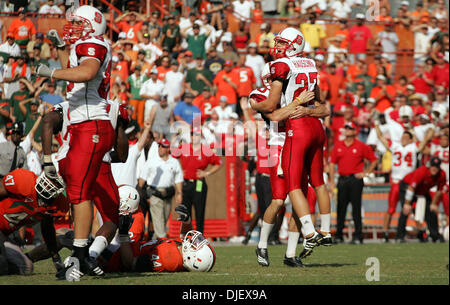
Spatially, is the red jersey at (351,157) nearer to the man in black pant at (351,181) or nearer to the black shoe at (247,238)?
Answer: the man in black pant at (351,181)

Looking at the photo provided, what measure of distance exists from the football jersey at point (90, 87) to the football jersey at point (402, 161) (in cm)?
1099

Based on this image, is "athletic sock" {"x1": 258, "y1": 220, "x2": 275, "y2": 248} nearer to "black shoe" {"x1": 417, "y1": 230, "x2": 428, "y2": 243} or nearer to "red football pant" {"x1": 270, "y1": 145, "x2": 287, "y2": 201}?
"red football pant" {"x1": 270, "y1": 145, "x2": 287, "y2": 201}

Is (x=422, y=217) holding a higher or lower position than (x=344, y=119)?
lower

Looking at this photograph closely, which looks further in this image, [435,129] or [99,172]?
[435,129]

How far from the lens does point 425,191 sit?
55.5ft

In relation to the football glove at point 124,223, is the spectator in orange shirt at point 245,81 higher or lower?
higher

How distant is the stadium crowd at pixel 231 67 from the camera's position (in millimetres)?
17328

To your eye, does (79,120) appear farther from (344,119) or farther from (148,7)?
(148,7)

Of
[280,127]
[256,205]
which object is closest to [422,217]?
[256,205]

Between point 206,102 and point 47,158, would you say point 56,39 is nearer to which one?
point 47,158

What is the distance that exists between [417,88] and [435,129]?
2.53m

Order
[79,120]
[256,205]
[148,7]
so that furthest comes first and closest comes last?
1. [148,7]
2. [256,205]
3. [79,120]

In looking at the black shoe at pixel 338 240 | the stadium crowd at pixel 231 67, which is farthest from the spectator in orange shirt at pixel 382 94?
the black shoe at pixel 338 240

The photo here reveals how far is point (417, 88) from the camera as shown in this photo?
71.7 feet
